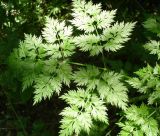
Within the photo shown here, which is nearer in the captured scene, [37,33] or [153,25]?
[153,25]

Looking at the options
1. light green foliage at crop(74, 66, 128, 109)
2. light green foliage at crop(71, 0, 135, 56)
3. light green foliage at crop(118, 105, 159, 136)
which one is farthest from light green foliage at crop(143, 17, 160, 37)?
light green foliage at crop(118, 105, 159, 136)

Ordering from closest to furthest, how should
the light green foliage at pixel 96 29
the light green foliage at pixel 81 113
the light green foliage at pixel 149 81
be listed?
the light green foliage at pixel 81 113 → the light green foliage at pixel 149 81 → the light green foliage at pixel 96 29

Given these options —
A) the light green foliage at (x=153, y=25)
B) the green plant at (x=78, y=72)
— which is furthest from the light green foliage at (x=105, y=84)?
the light green foliage at (x=153, y=25)

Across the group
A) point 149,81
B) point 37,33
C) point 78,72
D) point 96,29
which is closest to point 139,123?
point 149,81

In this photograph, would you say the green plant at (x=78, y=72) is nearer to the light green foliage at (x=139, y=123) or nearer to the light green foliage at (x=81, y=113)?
the light green foliage at (x=81, y=113)

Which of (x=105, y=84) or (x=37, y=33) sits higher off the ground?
(x=105, y=84)

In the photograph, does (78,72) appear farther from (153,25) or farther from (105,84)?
(153,25)

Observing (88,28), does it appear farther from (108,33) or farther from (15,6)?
(15,6)

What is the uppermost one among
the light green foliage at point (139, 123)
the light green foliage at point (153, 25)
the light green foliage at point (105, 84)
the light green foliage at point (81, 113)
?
the light green foliage at point (153, 25)

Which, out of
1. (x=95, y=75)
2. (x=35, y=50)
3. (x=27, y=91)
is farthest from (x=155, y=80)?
(x=27, y=91)
